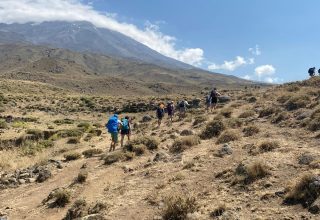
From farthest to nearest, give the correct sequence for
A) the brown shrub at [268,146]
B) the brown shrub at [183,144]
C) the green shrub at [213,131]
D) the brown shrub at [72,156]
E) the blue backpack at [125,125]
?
the blue backpack at [125,125] → the brown shrub at [72,156] → the green shrub at [213,131] → the brown shrub at [183,144] → the brown shrub at [268,146]

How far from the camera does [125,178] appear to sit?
15.6 metres

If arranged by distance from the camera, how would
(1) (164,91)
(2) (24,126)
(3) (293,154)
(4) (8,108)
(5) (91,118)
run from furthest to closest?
(1) (164,91) < (4) (8,108) < (5) (91,118) < (2) (24,126) < (3) (293,154)

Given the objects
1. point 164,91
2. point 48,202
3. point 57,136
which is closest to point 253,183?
point 48,202

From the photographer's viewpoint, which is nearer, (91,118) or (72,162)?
(72,162)

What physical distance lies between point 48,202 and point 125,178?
9.32ft

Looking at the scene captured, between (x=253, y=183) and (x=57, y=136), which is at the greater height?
(x=253, y=183)

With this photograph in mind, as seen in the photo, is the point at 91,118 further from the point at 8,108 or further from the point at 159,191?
the point at 159,191

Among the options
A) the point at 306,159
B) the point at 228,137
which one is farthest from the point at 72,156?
the point at 306,159

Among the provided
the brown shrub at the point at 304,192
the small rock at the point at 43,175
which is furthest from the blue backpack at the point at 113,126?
the brown shrub at the point at 304,192

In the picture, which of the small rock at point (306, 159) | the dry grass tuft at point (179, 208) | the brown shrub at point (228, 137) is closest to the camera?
the dry grass tuft at point (179, 208)

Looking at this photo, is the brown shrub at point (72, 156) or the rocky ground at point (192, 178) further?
the brown shrub at point (72, 156)

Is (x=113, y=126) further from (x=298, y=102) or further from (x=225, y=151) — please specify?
(x=298, y=102)

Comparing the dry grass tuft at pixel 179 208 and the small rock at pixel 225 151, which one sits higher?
the small rock at pixel 225 151

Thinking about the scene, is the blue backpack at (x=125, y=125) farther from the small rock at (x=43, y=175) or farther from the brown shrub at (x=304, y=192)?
the brown shrub at (x=304, y=192)
